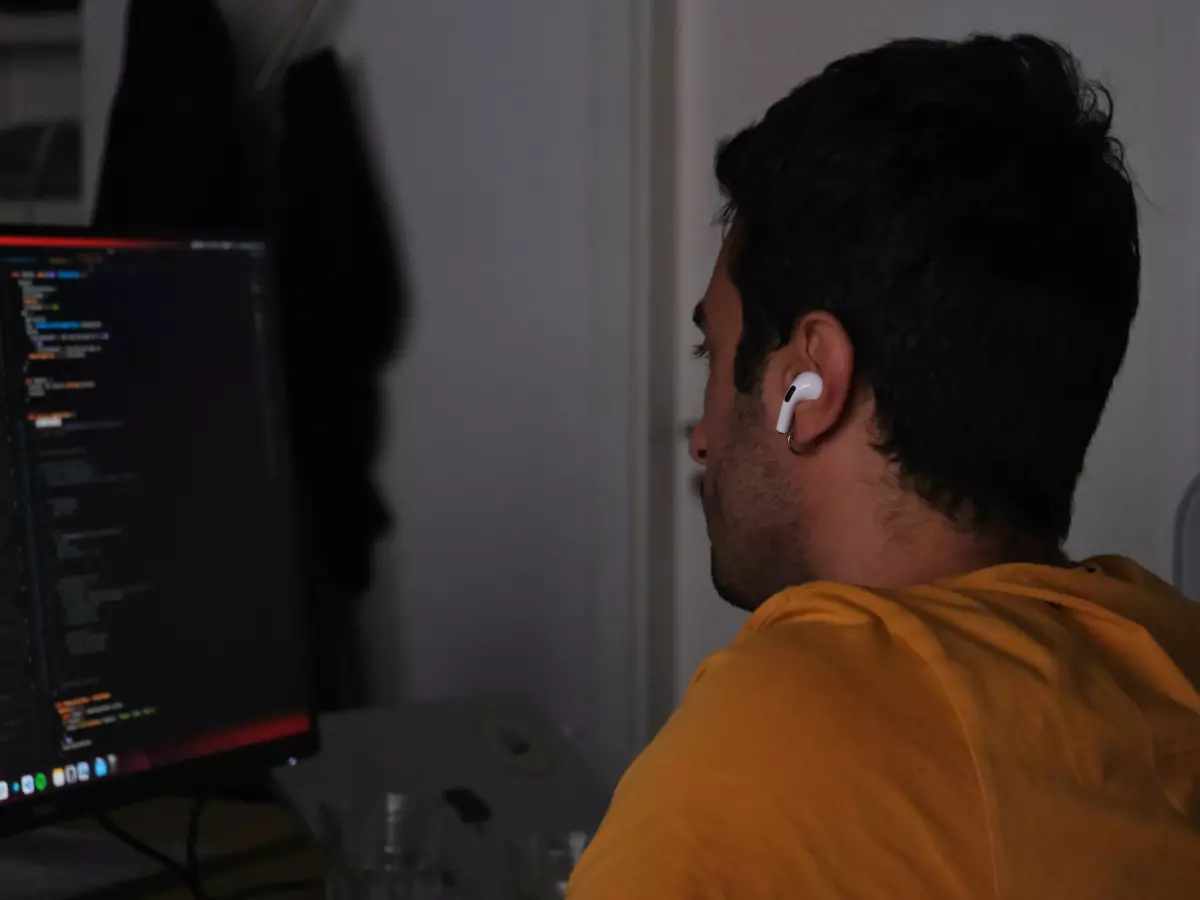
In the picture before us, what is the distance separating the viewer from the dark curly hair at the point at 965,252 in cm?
66

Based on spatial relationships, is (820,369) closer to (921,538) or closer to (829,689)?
(921,538)

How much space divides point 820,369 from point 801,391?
18mm

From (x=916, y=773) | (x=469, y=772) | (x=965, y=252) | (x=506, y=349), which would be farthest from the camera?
(x=506, y=349)

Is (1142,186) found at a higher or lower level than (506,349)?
higher

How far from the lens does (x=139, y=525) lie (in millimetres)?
869

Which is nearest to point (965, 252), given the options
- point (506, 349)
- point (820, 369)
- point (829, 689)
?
point (820, 369)

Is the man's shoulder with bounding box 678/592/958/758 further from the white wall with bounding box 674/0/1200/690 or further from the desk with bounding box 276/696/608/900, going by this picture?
the white wall with bounding box 674/0/1200/690

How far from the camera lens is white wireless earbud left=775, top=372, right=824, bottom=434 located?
70 centimetres

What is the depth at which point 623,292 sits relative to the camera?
1408mm

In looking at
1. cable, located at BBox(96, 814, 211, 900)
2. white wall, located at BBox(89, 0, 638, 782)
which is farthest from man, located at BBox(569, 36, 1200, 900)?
white wall, located at BBox(89, 0, 638, 782)

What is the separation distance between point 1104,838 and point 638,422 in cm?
94

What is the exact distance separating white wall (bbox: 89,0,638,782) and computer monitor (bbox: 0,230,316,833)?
56 cm

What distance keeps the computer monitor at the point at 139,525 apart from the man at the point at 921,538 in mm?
371

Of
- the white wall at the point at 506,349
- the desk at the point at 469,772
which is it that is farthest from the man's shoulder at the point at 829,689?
the white wall at the point at 506,349
